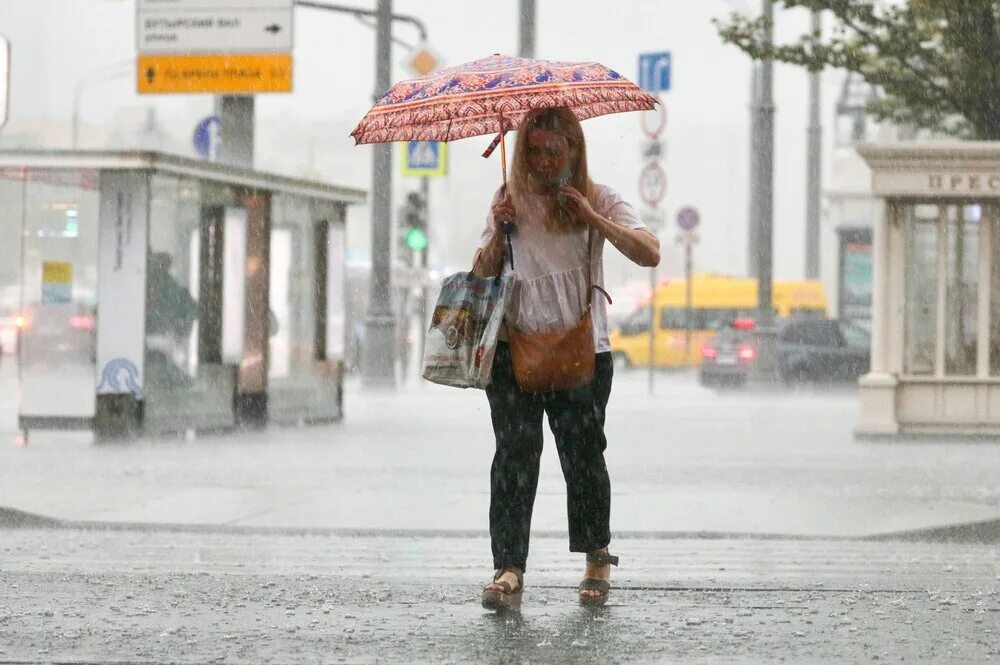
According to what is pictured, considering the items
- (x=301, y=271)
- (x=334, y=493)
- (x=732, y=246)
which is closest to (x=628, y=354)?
(x=301, y=271)

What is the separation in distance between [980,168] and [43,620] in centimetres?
1211

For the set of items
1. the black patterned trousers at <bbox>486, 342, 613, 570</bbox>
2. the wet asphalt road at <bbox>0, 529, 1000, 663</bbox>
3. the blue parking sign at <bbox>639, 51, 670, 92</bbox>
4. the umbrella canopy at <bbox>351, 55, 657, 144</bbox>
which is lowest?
the wet asphalt road at <bbox>0, 529, 1000, 663</bbox>

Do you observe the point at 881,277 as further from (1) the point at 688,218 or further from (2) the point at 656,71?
(1) the point at 688,218

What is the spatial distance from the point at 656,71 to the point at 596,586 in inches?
801

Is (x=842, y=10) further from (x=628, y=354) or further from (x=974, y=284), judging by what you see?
(x=628, y=354)

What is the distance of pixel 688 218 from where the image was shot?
2944cm

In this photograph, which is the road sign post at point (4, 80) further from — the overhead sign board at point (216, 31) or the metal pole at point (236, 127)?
the metal pole at point (236, 127)

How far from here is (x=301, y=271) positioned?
18984mm

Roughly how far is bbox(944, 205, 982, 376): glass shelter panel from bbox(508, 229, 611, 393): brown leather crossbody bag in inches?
441

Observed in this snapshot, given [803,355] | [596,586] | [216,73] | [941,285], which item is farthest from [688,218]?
[596,586]

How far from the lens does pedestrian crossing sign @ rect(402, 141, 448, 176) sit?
25.6 m

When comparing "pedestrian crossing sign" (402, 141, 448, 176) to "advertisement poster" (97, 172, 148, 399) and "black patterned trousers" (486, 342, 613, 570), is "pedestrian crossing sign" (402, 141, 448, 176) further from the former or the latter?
"black patterned trousers" (486, 342, 613, 570)

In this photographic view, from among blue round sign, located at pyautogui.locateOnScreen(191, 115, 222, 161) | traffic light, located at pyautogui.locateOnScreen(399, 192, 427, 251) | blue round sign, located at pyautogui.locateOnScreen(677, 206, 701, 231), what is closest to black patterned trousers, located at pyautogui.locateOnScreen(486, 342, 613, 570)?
blue round sign, located at pyautogui.locateOnScreen(191, 115, 222, 161)

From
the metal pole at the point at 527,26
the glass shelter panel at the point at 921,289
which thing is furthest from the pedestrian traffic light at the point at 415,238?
the glass shelter panel at the point at 921,289
